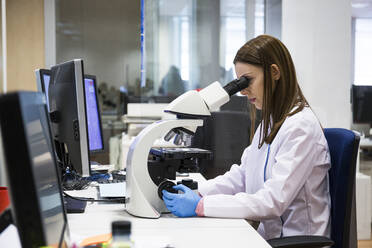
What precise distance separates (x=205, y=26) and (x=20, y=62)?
2.11 meters

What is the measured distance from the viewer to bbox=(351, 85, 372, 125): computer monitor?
135 inches

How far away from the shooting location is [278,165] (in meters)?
1.21

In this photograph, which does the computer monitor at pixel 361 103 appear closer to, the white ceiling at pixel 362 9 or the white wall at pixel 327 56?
the white wall at pixel 327 56

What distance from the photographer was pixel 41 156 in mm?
556

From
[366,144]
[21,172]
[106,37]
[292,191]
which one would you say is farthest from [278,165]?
[106,37]

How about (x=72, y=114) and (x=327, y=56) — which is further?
(x=327, y=56)

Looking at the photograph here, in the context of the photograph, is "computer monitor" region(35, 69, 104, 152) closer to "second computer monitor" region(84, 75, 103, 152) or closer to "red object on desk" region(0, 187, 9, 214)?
"second computer monitor" region(84, 75, 103, 152)

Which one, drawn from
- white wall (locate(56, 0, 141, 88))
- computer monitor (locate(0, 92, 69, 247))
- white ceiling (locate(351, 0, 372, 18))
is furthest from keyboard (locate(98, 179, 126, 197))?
white ceiling (locate(351, 0, 372, 18))

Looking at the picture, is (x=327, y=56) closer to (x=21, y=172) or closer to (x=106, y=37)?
(x=106, y=37)

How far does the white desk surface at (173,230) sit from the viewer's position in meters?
0.96

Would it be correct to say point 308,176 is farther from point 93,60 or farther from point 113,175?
point 93,60

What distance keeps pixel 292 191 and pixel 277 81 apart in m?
0.38

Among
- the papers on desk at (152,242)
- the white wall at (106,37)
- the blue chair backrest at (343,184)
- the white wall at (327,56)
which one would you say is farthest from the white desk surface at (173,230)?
the white wall at (106,37)

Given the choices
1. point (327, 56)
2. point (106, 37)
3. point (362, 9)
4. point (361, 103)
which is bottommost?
point (361, 103)
